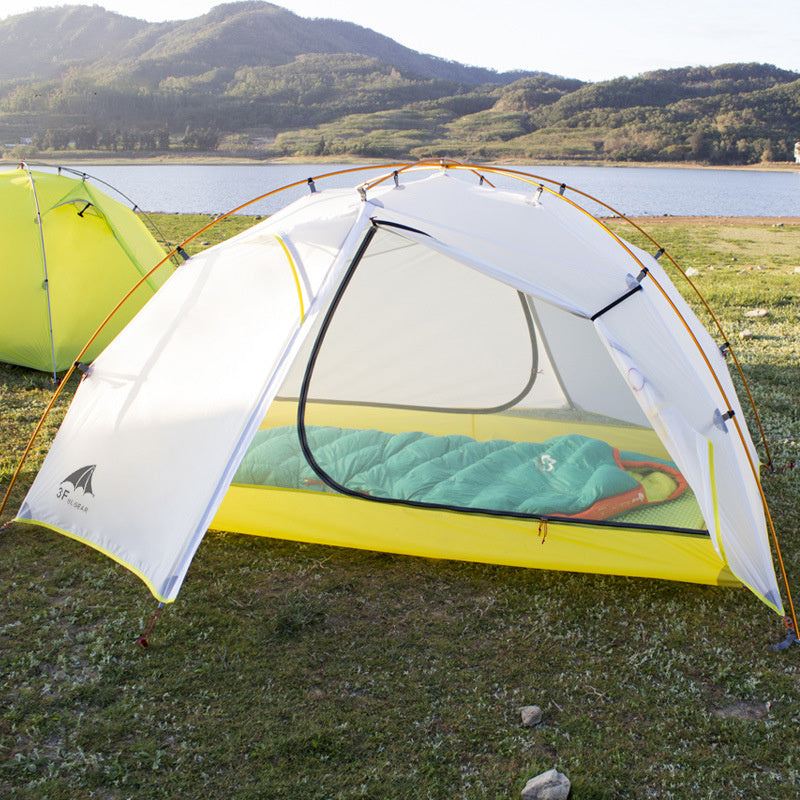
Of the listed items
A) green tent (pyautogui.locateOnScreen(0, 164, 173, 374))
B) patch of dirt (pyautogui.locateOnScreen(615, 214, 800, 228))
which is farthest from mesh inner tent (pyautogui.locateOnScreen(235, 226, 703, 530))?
patch of dirt (pyautogui.locateOnScreen(615, 214, 800, 228))

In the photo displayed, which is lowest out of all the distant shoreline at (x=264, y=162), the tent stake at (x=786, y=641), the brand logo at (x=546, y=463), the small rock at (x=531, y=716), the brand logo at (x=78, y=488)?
the small rock at (x=531, y=716)

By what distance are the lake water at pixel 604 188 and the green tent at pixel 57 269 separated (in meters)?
9.72

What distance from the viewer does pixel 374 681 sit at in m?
2.87

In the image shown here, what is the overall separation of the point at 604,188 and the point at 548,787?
3598 cm

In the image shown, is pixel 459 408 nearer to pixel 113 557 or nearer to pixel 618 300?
pixel 618 300

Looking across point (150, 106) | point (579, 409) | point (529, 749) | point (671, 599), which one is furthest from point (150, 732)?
point (150, 106)

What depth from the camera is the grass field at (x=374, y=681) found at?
2.41 metres

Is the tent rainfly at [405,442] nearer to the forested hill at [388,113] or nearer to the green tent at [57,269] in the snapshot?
the green tent at [57,269]

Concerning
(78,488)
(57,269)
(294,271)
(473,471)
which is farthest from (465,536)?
(57,269)

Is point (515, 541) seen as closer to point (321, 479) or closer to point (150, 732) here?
point (321, 479)

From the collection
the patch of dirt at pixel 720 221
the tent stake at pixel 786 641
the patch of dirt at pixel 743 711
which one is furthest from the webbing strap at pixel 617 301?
the patch of dirt at pixel 720 221

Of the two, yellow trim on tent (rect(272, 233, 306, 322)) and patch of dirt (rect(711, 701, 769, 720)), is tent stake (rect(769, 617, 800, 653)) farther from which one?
yellow trim on tent (rect(272, 233, 306, 322))

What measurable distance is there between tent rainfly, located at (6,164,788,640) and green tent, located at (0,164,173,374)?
3.14 m

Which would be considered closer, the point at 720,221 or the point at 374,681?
the point at 374,681
